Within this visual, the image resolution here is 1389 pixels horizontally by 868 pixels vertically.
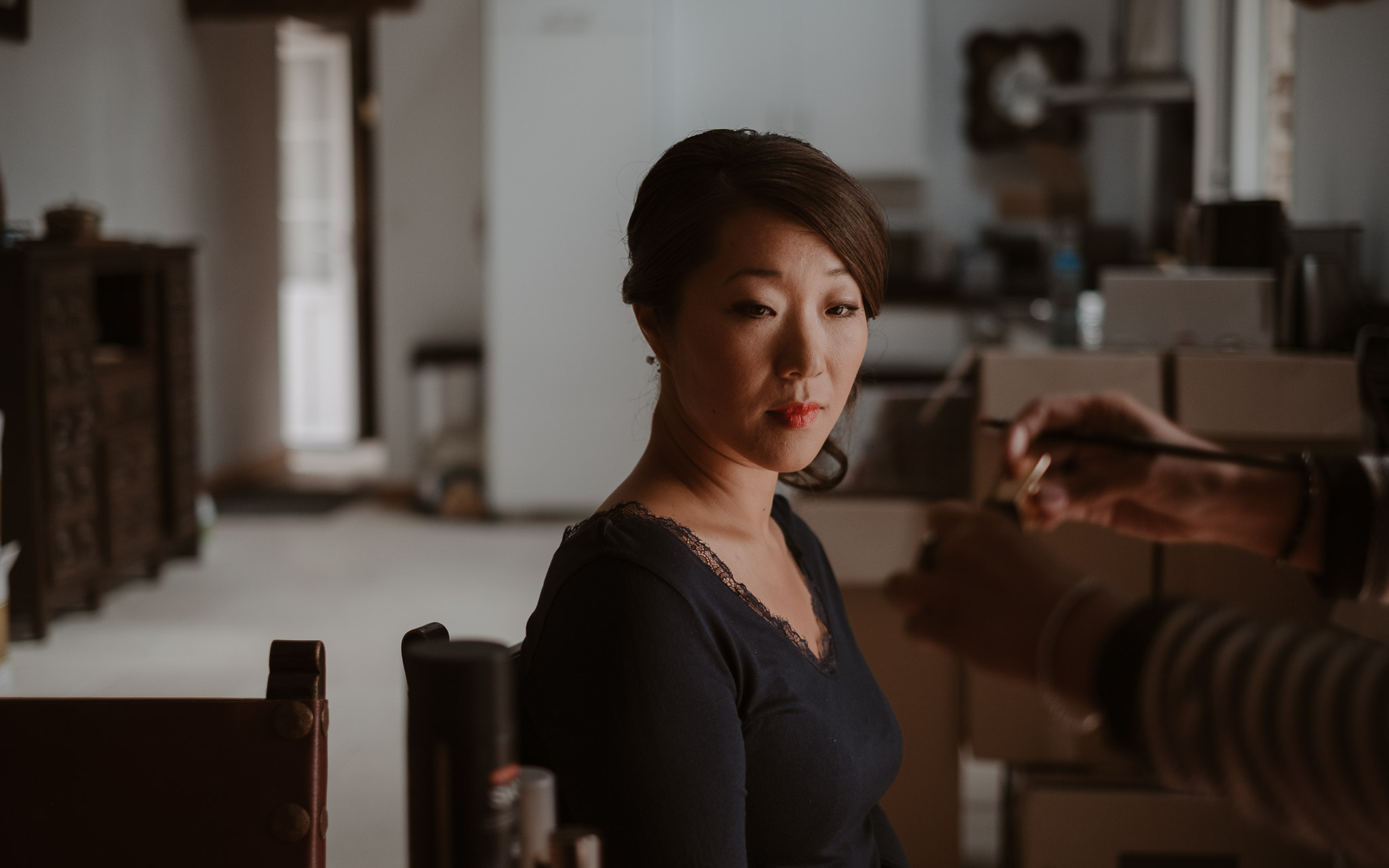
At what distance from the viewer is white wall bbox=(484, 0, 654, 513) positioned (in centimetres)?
539

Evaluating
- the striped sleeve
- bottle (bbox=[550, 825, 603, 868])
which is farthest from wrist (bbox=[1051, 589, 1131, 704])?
bottle (bbox=[550, 825, 603, 868])

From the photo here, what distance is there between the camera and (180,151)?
577cm

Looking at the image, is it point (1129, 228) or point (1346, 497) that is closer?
point (1346, 497)

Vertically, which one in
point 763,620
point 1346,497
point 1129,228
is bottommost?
point 763,620

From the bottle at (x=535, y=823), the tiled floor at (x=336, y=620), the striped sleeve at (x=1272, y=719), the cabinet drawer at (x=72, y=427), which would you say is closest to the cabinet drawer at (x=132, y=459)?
the cabinet drawer at (x=72, y=427)

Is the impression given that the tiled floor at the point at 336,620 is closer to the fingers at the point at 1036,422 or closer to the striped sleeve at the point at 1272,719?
the fingers at the point at 1036,422

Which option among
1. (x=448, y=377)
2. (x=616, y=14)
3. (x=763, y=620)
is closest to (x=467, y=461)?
(x=448, y=377)

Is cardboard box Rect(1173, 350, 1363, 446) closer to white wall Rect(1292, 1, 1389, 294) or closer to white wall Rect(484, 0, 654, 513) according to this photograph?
white wall Rect(1292, 1, 1389, 294)

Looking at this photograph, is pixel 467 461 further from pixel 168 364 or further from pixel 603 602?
pixel 603 602

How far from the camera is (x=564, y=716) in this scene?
963 mm

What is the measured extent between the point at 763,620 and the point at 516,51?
475 centimetres

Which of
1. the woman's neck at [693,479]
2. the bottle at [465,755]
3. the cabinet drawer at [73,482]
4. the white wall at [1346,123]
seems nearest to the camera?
the bottle at [465,755]

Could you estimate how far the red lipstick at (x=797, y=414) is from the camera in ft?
3.85

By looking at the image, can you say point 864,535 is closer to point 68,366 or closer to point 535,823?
point 535,823
